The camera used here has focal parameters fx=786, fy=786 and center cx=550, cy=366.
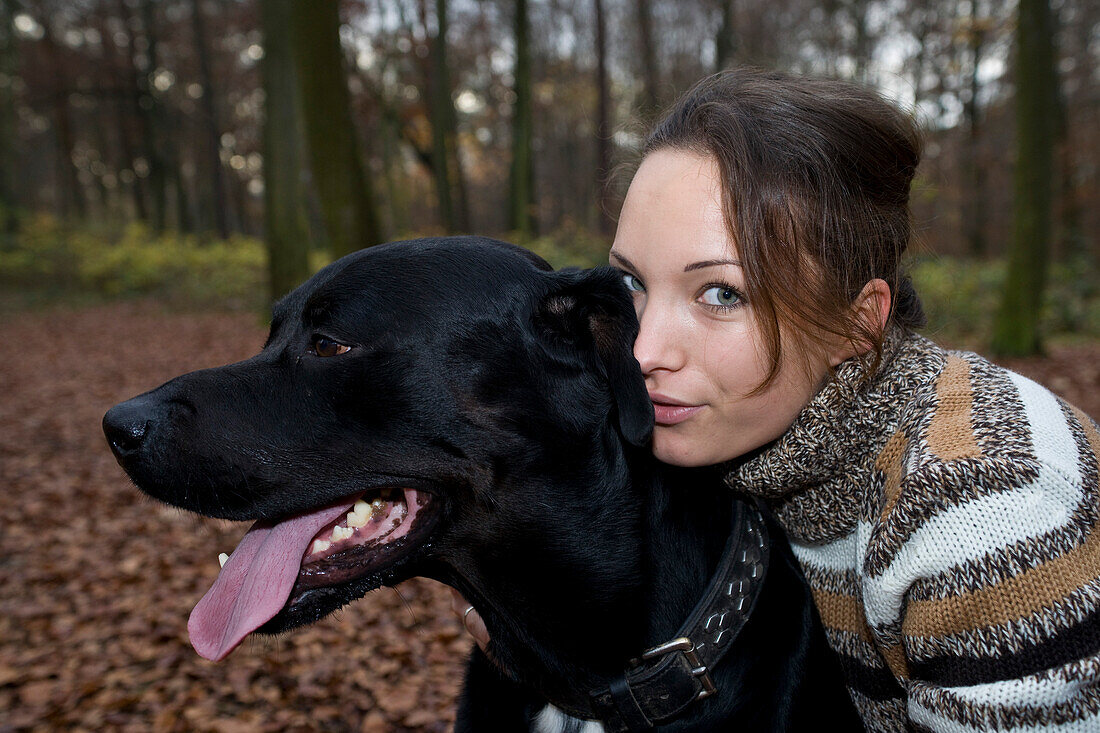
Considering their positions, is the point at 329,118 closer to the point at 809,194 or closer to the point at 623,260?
the point at 623,260

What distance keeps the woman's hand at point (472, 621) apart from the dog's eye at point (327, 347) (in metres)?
0.81

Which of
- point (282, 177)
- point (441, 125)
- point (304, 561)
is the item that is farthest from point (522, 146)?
point (304, 561)

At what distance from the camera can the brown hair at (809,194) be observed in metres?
1.86

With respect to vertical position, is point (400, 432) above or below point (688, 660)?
above

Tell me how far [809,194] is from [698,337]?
0.44m

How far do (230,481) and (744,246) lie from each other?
1338 mm

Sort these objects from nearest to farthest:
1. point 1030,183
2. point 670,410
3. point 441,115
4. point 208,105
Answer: point 670,410 < point 1030,183 < point 441,115 < point 208,105

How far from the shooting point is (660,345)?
1935mm

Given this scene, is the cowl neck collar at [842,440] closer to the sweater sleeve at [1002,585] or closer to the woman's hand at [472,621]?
the sweater sleeve at [1002,585]

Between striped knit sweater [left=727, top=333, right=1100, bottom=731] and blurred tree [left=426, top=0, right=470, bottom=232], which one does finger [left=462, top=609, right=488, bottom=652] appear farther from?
blurred tree [left=426, top=0, right=470, bottom=232]

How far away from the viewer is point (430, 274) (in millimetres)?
2006

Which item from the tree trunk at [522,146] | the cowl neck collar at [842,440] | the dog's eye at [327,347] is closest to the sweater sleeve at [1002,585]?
the cowl neck collar at [842,440]

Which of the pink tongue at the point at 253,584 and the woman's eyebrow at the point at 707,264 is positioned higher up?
the woman's eyebrow at the point at 707,264

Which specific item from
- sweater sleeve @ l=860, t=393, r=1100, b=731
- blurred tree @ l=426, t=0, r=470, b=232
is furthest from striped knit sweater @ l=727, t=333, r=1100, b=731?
blurred tree @ l=426, t=0, r=470, b=232
